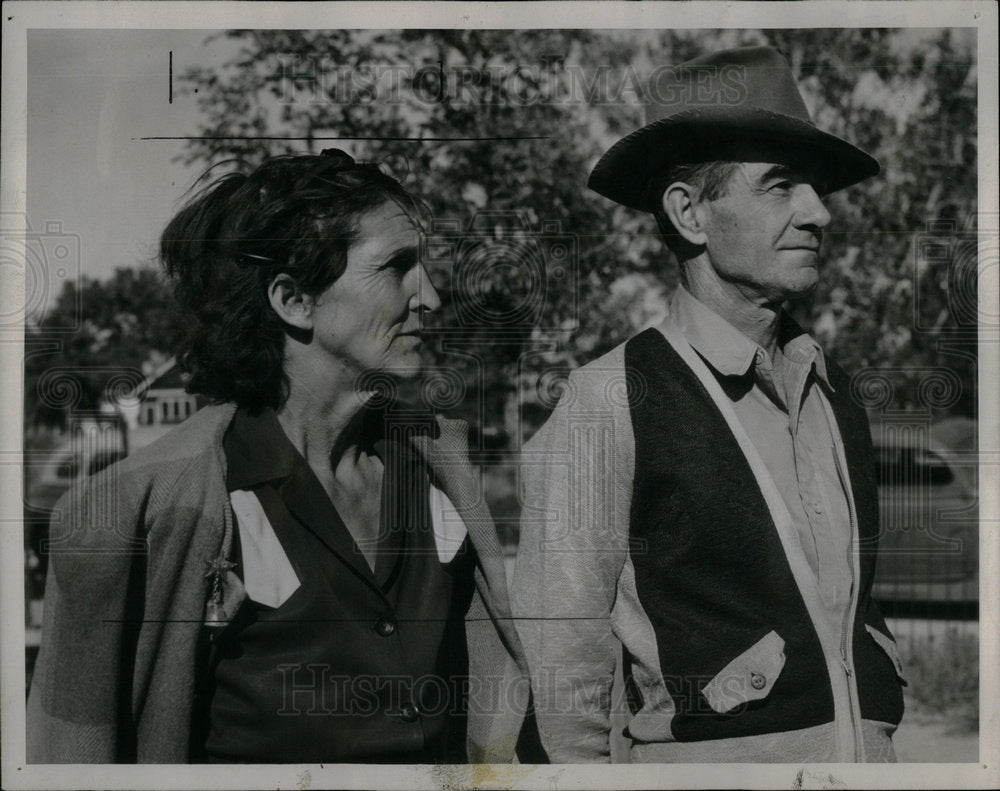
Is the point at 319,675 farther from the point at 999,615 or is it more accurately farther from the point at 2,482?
the point at 999,615

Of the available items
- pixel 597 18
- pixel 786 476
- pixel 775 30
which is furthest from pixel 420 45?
pixel 786 476

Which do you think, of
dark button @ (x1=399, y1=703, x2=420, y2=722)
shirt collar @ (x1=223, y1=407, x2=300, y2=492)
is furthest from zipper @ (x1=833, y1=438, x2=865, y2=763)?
shirt collar @ (x1=223, y1=407, x2=300, y2=492)

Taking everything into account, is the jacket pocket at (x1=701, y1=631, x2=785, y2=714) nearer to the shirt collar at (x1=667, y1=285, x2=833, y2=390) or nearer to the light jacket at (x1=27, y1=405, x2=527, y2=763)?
the light jacket at (x1=27, y1=405, x2=527, y2=763)

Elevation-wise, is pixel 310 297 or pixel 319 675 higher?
pixel 310 297

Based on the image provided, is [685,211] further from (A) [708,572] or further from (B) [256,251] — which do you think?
(B) [256,251]

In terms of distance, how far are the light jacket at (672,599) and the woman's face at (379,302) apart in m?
0.57

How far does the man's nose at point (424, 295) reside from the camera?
3.62 m

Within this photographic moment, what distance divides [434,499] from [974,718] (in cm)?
204

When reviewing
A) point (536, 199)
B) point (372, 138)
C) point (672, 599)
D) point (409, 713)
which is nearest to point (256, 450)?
point (409, 713)

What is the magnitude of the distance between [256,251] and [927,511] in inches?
96.5

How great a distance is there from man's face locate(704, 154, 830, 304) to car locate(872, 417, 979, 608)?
62 cm

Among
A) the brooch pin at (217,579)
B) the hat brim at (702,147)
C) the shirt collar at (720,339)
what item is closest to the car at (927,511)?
the shirt collar at (720,339)

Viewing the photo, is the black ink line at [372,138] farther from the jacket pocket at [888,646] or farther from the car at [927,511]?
the jacket pocket at [888,646]

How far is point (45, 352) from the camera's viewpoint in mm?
3709
